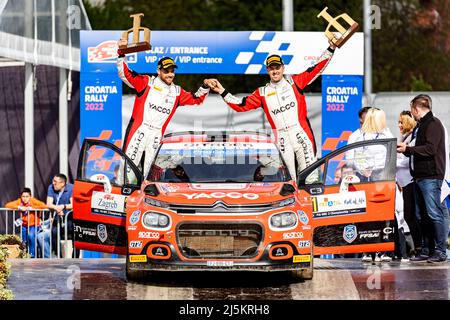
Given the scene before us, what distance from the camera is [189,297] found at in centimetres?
1171

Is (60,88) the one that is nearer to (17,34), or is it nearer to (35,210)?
(17,34)

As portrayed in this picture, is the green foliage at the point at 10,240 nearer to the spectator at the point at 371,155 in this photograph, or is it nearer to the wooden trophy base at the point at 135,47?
the wooden trophy base at the point at 135,47

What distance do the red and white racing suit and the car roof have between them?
0.65 metres

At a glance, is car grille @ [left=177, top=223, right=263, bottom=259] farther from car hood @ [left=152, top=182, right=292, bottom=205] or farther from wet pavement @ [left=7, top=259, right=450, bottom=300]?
wet pavement @ [left=7, top=259, right=450, bottom=300]

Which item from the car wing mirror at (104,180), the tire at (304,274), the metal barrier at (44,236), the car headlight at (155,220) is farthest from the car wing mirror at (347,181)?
the metal barrier at (44,236)

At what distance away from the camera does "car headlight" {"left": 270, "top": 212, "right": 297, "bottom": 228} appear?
12.0m

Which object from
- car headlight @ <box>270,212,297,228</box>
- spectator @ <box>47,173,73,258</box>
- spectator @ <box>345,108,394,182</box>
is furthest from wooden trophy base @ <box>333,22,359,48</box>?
spectator @ <box>47,173,73,258</box>

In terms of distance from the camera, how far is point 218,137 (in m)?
13.7

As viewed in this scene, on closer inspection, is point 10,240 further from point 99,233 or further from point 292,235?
point 292,235

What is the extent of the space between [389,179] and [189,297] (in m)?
2.83

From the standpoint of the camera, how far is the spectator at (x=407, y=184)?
48.3ft

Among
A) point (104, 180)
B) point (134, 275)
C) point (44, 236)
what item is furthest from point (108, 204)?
point (44, 236)

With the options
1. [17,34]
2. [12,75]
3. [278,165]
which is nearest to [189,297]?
[278,165]

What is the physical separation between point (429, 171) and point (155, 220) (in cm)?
362
